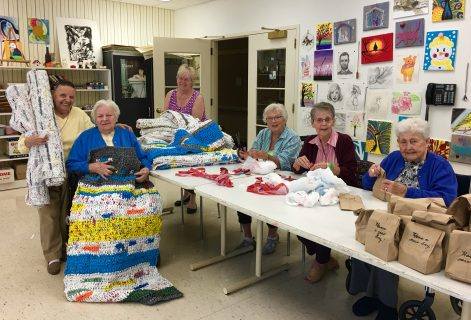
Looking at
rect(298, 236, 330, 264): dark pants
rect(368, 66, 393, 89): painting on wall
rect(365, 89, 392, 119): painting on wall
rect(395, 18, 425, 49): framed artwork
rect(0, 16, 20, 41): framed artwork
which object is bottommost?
rect(298, 236, 330, 264): dark pants

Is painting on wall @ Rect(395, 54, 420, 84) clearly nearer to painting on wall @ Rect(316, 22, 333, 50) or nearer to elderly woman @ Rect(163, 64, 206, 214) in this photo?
painting on wall @ Rect(316, 22, 333, 50)

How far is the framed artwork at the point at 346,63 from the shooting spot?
423 centimetres

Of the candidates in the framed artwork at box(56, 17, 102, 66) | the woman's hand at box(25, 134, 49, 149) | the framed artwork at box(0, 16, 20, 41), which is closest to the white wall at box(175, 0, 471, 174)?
the framed artwork at box(56, 17, 102, 66)

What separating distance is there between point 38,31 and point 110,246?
14.6 feet

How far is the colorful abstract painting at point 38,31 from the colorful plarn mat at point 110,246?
13.0 feet

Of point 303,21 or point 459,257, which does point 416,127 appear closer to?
point 459,257

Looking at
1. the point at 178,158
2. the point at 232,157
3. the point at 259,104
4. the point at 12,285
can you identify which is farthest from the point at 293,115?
the point at 12,285

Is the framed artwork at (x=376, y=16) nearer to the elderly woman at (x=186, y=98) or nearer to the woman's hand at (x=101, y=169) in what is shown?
the elderly woman at (x=186, y=98)

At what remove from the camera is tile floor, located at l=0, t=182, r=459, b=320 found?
7.77 feet

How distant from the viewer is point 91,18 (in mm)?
6125

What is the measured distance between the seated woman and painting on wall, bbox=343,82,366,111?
158cm

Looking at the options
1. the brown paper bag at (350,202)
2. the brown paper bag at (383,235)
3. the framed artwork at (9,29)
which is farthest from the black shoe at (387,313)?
the framed artwork at (9,29)

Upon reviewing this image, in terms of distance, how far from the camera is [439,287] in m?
1.34

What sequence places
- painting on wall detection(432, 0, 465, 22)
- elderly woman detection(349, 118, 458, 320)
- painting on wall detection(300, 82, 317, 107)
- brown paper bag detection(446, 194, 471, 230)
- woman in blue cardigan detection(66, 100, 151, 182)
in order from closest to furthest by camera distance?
brown paper bag detection(446, 194, 471, 230) < elderly woman detection(349, 118, 458, 320) < woman in blue cardigan detection(66, 100, 151, 182) < painting on wall detection(432, 0, 465, 22) < painting on wall detection(300, 82, 317, 107)
